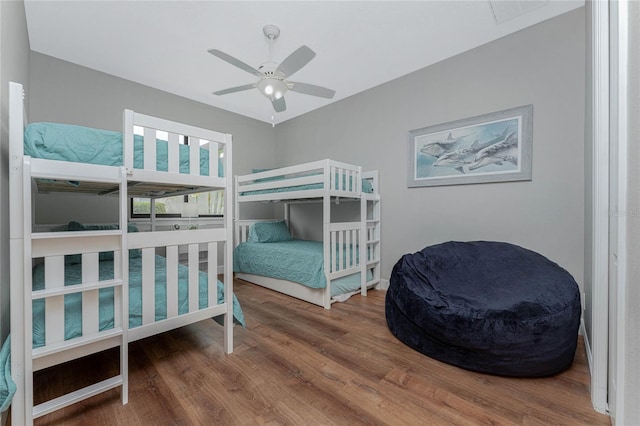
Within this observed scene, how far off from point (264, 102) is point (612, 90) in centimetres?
347

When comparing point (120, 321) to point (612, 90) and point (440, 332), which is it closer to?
point (440, 332)

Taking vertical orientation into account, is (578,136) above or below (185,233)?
above

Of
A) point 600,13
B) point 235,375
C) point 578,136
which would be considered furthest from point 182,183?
point 578,136

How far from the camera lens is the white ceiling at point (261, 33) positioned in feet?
6.75

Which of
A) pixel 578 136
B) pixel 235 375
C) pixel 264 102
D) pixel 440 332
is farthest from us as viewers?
pixel 264 102

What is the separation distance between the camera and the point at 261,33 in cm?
234

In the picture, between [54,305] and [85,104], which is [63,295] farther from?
[85,104]

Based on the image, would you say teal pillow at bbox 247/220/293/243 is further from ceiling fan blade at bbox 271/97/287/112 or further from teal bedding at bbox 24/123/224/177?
teal bedding at bbox 24/123/224/177

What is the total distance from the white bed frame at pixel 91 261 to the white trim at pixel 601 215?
201 centimetres

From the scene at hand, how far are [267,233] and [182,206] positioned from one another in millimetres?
1217

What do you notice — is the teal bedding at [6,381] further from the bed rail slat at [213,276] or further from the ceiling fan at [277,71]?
the ceiling fan at [277,71]

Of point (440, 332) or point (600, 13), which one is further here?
point (440, 332)

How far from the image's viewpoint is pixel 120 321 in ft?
4.42

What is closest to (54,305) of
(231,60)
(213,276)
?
(213,276)
